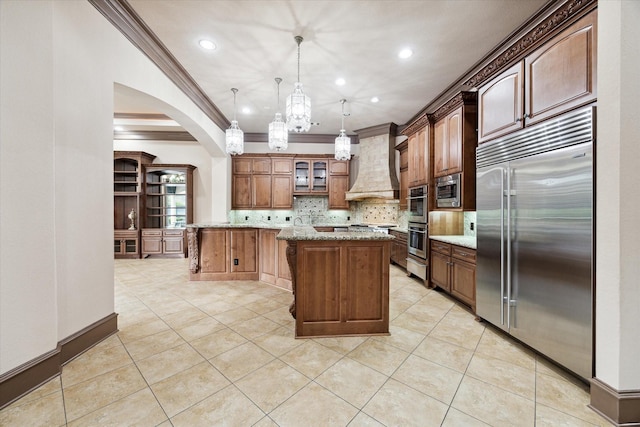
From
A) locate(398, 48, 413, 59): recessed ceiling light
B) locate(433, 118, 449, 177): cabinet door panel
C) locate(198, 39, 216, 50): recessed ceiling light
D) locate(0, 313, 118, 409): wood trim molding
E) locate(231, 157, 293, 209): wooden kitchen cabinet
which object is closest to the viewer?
locate(0, 313, 118, 409): wood trim molding

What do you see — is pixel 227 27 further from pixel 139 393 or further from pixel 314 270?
pixel 139 393

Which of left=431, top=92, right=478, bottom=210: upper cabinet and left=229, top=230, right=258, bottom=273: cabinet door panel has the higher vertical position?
left=431, top=92, right=478, bottom=210: upper cabinet

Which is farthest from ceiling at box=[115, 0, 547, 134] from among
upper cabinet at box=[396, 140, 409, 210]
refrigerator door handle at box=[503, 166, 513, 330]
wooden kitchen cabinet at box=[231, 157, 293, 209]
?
wooden kitchen cabinet at box=[231, 157, 293, 209]

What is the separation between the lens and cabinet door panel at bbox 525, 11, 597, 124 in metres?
1.72

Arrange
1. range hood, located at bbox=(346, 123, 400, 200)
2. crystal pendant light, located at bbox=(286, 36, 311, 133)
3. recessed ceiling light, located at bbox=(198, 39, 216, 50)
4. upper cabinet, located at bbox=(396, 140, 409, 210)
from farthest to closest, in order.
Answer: range hood, located at bbox=(346, 123, 400, 200) → upper cabinet, located at bbox=(396, 140, 409, 210) → recessed ceiling light, located at bbox=(198, 39, 216, 50) → crystal pendant light, located at bbox=(286, 36, 311, 133)

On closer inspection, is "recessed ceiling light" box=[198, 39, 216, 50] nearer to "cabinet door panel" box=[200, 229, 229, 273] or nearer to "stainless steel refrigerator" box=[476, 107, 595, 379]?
"cabinet door panel" box=[200, 229, 229, 273]

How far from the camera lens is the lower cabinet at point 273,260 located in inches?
153

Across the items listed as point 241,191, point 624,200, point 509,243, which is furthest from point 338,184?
point 624,200

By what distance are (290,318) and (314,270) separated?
81cm

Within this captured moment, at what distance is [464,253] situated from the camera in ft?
9.89

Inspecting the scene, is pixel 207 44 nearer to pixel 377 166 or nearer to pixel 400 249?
pixel 377 166

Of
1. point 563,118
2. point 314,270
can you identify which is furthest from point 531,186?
point 314,270

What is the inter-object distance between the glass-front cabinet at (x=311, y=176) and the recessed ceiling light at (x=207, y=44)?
3.56 meters

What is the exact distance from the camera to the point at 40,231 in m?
1.72
